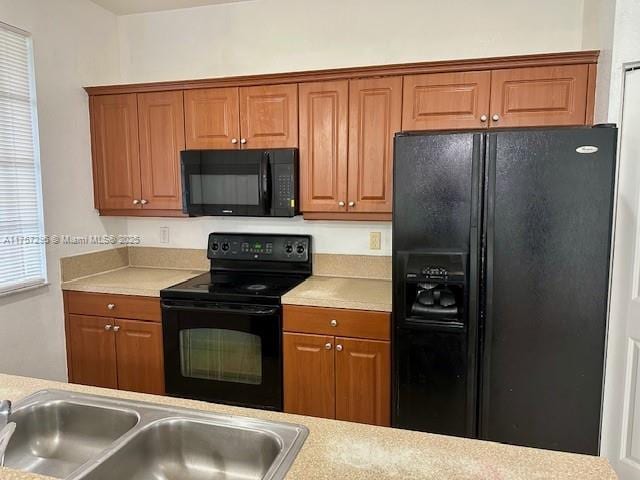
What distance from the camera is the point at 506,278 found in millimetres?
1993

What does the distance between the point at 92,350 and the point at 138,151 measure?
128 centimetres

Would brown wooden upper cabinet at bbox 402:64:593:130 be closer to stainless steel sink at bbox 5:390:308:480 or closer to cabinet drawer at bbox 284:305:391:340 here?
cabinet drawer at bbox 284:305:391:340

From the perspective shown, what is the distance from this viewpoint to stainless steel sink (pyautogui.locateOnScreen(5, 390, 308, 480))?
42.8 inches

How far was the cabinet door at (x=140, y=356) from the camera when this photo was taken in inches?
106

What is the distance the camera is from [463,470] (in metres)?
0.97

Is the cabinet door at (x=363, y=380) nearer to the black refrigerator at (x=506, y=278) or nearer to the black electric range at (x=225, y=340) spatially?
the black refrigerator at (x=506, y=278)

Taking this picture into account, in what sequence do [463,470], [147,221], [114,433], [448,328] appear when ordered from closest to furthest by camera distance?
[463,470]
[114,433]
[448,328]
[147,221]

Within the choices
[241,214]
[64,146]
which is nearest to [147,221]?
[64,146]

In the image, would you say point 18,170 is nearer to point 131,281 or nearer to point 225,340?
point 131,281

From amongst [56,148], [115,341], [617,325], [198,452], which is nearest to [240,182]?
[56,148]

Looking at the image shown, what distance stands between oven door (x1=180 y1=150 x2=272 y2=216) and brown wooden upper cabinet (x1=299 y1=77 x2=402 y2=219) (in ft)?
0.80

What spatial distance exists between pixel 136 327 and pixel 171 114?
1.31 m

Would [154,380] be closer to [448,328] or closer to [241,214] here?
[241,214]

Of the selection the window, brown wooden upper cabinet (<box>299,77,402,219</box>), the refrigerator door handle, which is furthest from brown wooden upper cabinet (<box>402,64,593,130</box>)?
the window
